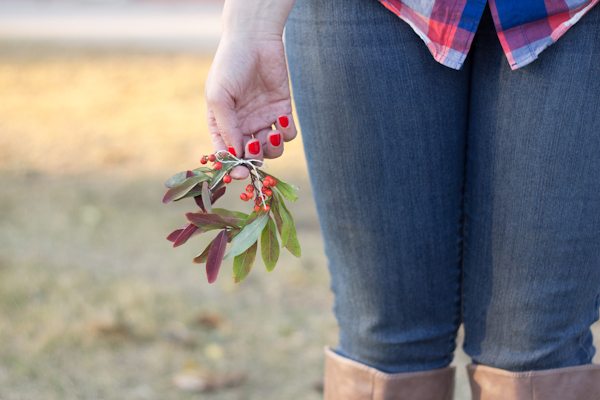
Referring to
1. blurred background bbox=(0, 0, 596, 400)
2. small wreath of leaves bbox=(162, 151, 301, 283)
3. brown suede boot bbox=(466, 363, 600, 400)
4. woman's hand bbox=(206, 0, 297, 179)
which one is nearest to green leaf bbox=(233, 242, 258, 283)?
small wreath of leaves bbox=(162, 151, 301, 283)

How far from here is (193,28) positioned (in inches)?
329

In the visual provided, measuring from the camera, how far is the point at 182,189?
44.5 inches

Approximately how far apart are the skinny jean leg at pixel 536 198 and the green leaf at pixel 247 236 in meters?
0.30

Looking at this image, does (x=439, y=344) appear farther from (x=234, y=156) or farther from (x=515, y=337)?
(x=234, y=156)

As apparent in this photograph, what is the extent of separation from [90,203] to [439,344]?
256cm

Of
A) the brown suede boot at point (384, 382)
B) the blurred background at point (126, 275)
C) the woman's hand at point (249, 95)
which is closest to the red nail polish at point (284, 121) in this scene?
the woman's hand at point (249, 95)

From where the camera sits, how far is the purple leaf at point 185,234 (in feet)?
3.65

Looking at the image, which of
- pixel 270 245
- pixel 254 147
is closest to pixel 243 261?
pixel 270 245

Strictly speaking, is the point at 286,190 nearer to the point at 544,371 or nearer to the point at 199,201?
the point at 199,201

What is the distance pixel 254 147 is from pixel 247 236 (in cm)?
12

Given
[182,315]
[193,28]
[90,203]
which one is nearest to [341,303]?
[182,315]

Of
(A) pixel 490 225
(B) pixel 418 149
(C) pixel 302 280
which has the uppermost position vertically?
(B) pixel 418 149

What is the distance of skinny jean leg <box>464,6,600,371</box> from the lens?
3.53 ft

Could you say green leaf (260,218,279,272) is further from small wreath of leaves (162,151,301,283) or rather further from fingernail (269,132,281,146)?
fingernail (269,132,281,146)
